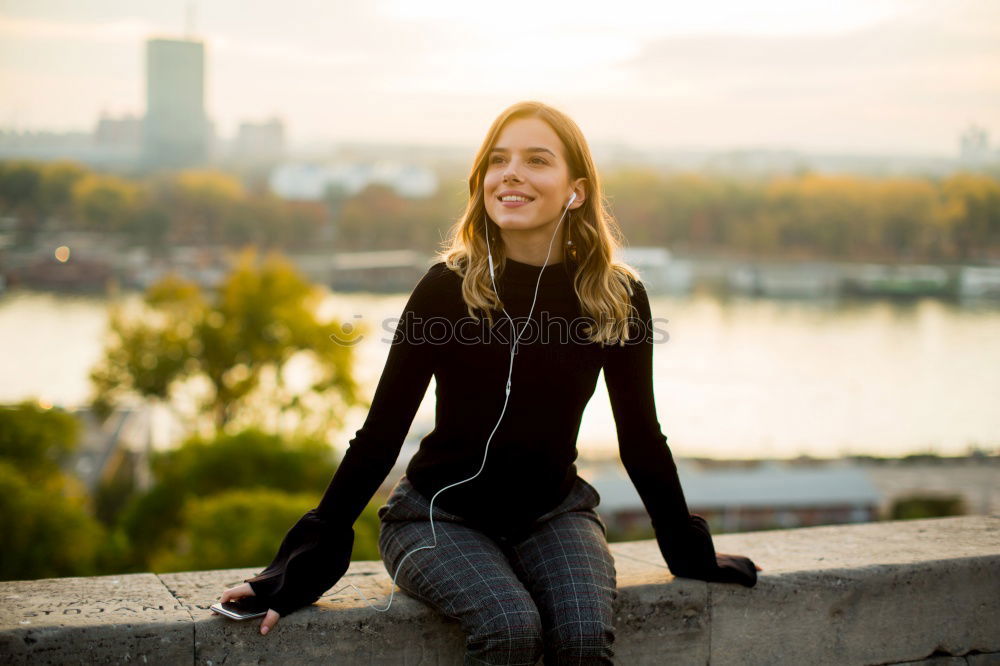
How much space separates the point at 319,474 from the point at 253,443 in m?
1.31

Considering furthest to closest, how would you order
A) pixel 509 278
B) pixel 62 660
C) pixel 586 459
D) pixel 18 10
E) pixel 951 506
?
1. pixel 18 10
2. pixel 586 459
3. pixel 951 506
4. pixel 509 278
5. pixel 62 660

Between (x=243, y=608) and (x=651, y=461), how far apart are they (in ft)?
2.77

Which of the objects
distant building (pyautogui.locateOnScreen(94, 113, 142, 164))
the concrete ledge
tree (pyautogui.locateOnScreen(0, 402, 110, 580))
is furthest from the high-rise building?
the concrete ledge

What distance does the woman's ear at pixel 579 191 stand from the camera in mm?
2154

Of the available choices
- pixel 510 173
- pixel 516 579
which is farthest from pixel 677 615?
A: pixel 510 173

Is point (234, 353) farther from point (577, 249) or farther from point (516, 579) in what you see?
point (516, 579)

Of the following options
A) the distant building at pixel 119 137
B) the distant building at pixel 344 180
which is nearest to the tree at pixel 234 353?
the distant building at pixel 344 180

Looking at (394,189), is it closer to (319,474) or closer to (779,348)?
(779,348)

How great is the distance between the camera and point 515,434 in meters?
1.96

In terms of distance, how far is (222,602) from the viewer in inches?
72.2

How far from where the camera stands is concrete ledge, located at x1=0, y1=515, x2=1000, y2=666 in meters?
1.79

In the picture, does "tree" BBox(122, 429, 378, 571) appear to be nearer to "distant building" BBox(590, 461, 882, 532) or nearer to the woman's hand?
"distant building" BBox(590, 461, 882, 532)

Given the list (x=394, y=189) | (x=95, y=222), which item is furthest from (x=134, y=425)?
(x=394, y=189)

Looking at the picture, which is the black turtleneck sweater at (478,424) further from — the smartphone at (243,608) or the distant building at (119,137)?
the distant building at (119,137)
